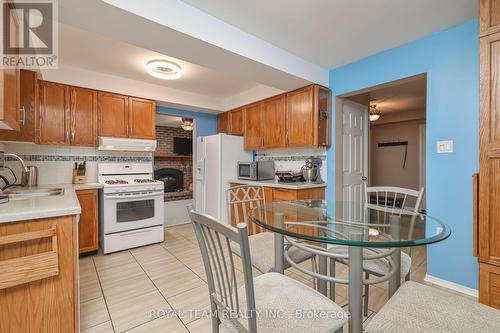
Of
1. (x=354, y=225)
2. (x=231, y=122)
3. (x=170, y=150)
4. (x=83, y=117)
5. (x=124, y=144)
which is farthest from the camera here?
(x=170, y=150)

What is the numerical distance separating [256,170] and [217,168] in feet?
2.23

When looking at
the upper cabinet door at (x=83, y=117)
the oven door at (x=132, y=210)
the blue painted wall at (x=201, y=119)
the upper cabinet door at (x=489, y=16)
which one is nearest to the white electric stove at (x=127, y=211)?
the oven door at (x=132, y=210)

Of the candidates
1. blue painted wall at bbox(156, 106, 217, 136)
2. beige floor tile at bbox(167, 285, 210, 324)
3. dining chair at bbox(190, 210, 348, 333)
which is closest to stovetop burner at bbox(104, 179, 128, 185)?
blue painted wall at bbox(156, 106, 217, 136)

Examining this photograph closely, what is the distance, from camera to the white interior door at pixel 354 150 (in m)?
3.33

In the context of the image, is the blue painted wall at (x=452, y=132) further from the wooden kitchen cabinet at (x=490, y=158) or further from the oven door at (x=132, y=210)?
the oven door at (x=132, y=210)

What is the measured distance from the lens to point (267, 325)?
0.90 metres

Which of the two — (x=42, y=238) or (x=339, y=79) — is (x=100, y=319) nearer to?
(x=42, y=238)

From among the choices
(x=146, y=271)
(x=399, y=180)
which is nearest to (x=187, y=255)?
(x=146, y=271)

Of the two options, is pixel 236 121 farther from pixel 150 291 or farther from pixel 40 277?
pixel 40 277

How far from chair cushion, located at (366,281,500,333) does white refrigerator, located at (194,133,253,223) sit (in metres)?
2.93

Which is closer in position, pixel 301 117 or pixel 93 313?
pixel 93 313

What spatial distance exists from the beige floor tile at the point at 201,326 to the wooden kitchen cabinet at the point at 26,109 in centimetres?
240

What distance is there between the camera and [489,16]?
5.02ft

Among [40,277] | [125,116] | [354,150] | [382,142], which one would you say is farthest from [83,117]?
[382,142]
